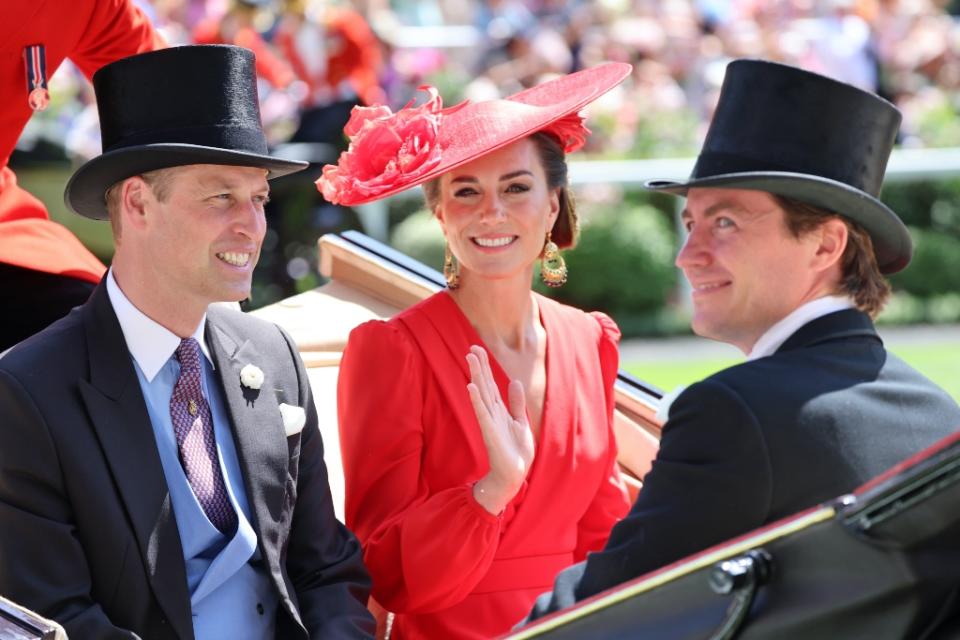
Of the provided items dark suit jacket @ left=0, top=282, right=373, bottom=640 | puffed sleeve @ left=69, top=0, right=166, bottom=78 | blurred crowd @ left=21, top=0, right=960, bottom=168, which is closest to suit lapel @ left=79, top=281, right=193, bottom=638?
dark suit jacket @ left=0, top=282, right=373, bottom=640

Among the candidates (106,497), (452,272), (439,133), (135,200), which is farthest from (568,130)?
(106,497)

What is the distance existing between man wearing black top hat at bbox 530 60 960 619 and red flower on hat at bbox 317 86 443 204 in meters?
0.71

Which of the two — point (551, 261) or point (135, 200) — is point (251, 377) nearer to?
point (135, 200)

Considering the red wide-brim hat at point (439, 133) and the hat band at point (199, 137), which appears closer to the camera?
the hat band at point (199, 137)

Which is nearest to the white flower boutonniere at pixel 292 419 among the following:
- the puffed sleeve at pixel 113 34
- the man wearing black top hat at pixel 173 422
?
the man wearing black top hat at pixel 173 422

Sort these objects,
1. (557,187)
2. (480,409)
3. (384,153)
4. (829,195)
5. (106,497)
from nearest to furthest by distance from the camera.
Answer: 1. (829,195)
2. (106,497)
3. (480,409)
4. (384,153)
5. (557,187)

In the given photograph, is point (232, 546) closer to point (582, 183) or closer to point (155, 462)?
point (155, 462)

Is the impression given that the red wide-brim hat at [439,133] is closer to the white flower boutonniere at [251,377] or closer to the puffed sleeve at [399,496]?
the puffed sleeve at [399,496]

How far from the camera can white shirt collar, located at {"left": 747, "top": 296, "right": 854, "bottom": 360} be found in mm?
2475

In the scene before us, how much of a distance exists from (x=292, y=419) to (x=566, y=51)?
9073mm

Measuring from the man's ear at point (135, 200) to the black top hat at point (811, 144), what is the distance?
3.39 ft

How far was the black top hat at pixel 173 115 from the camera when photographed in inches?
111

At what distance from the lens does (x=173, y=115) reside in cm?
286

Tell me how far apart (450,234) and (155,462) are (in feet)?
3.11
